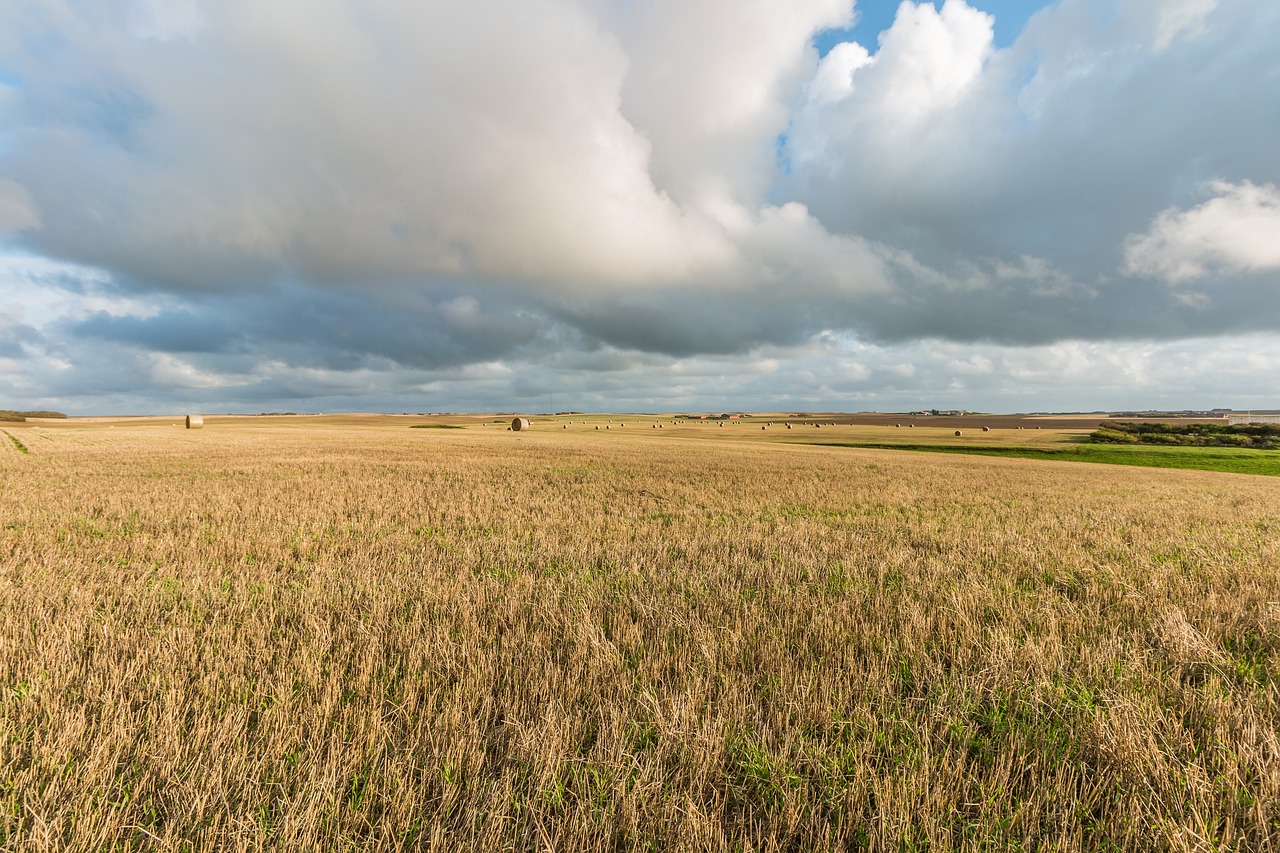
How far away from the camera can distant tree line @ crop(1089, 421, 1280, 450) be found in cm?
6744

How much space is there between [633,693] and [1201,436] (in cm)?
10345

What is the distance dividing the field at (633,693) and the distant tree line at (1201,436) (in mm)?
79295

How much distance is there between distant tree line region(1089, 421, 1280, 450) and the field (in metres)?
79.3

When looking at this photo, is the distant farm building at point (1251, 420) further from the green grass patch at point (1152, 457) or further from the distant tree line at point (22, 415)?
the distant tree line at point (22, 415)

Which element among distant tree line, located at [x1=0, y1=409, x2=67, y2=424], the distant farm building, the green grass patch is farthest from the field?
distant tree line, located at [x1=0, y1=409, x2=67, y2=424]

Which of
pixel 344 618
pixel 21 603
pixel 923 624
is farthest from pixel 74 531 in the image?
pixel 923 624

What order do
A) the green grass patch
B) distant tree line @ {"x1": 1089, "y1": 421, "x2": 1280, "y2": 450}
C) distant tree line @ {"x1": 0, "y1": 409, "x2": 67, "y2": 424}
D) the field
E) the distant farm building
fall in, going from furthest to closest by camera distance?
1. distant tree line @ {"x1": 0, "y1": 409, "x2": 67, "y2": 424}
2. the distant farm building
3. distant tree line @ {"x1": 1089, "y1": 421, "x2": 1280, "y2": 450}
4. the green grass patch
5. the field

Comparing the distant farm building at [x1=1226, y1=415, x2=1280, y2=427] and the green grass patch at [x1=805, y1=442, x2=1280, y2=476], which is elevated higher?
the distant farm building at [x1=1226, y1=415, x2=1280, y2=427]

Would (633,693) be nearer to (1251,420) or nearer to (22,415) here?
(1251,420)

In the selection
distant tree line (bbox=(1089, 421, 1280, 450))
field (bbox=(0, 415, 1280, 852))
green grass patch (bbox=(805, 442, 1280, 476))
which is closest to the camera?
field (bbox=(0, 415, 1280, 852))

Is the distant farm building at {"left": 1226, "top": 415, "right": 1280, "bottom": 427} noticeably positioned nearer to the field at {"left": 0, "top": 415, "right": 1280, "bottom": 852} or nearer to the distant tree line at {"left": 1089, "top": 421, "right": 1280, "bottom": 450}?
the distant tree line at {"left": 1089, "top": 421, "right": 1280, "bottom": 450}

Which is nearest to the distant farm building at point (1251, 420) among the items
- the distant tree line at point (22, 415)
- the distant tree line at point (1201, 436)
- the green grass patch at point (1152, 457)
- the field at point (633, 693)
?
the distant tree line at point (1201, 436)

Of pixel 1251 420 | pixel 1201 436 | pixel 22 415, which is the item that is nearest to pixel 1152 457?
pixel 1201 436

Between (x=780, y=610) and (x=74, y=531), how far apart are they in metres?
13.8
